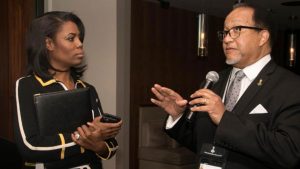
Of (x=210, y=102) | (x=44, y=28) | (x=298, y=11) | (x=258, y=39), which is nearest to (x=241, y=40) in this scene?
(x=258, y=39)

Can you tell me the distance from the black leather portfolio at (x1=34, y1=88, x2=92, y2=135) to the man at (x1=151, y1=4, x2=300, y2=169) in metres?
0.36

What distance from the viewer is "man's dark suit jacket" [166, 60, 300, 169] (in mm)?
1433

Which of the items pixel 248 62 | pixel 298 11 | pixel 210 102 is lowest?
pixel 210 102

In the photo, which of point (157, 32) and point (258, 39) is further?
point (157, 32)

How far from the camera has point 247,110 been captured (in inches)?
63.5

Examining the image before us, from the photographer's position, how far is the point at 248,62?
5.82 ft

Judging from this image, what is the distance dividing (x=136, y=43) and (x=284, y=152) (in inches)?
172

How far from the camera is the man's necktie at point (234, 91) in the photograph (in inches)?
68.3

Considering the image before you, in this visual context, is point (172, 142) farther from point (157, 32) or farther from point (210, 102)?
point (210, 102)

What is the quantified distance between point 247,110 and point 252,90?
10 cm

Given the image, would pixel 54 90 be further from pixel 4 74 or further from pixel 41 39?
Answer: pixel 4 74

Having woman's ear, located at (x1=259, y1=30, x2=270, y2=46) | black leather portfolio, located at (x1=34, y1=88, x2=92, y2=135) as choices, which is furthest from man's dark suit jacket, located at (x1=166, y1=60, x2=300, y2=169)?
black leather portfolio, located at (x1=34, y1=88, x2=92, y2=135)

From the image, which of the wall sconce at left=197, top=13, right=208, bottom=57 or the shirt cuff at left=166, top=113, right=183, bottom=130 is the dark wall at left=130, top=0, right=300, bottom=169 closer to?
the wall sconce at left=197, top=13, right=208, bottom=57

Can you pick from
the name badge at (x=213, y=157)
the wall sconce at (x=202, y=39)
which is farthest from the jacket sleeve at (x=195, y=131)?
the wall sconce at (x=202, y=39)
